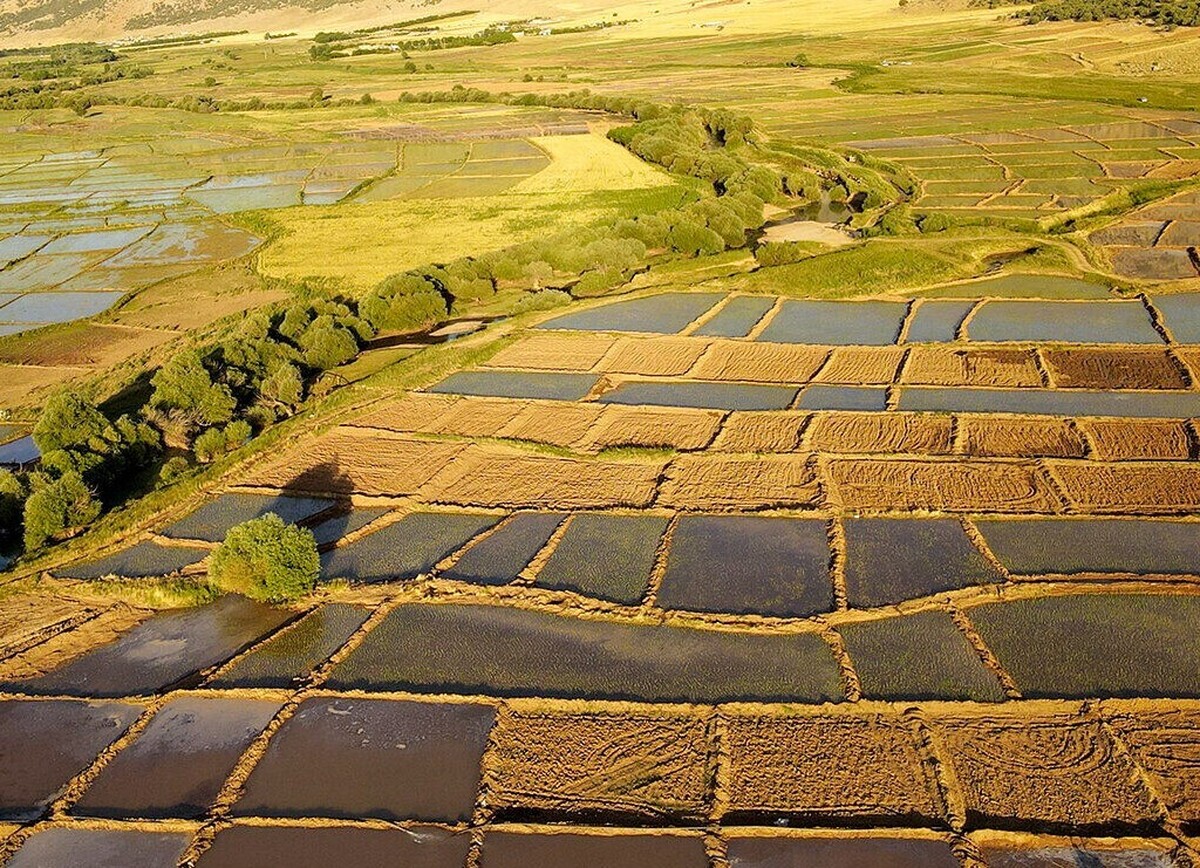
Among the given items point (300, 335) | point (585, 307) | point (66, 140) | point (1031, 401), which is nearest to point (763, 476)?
point (1031, 401)

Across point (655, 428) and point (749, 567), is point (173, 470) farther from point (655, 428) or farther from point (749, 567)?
point (749, 567)

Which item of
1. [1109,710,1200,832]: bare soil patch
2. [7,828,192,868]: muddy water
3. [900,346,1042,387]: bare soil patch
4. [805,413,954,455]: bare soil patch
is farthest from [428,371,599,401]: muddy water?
[1109,710,1200,832]: bare soil patch

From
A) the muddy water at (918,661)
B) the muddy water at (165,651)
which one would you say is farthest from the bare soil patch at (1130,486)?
the muddy water at (165,651)

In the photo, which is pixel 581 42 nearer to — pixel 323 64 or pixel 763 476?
pixel 323 64

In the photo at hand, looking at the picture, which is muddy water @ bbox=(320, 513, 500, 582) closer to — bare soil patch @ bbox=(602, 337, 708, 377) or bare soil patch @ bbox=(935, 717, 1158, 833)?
bare soil patch @ bbox=(602, 337, 708, 377)

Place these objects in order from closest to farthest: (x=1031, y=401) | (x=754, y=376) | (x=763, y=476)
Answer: (x=763, y=476), (x=1031, y=401), (x=754, y=376)

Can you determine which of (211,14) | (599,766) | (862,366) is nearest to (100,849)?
(599,766)

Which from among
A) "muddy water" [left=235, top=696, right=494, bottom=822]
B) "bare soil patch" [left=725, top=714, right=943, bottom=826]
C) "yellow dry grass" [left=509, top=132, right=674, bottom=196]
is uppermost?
"yellow dry grass" [left=509, top=132, right=674, bottom=196]
